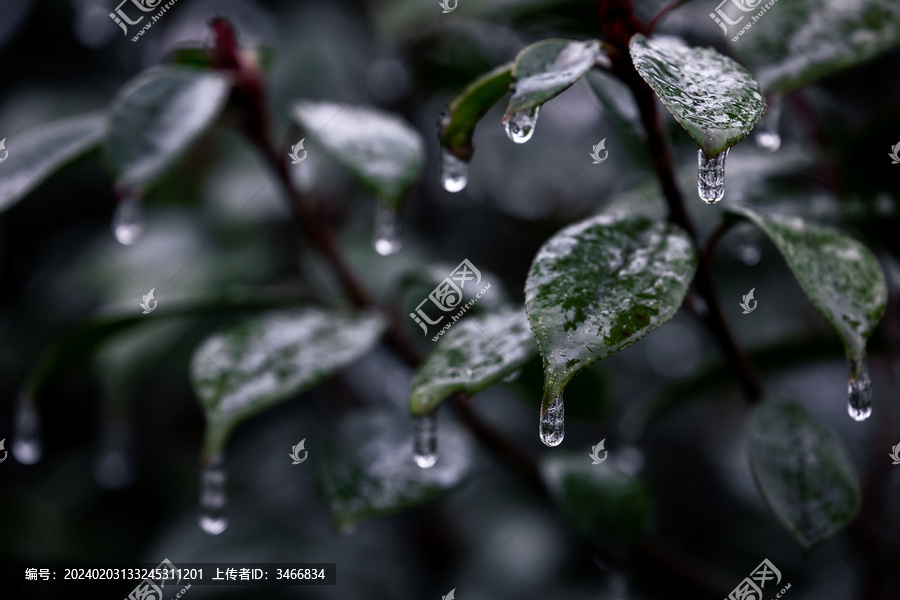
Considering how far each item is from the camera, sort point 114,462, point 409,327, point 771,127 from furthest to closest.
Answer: point 114,462 → point 409,327 → point 771,127

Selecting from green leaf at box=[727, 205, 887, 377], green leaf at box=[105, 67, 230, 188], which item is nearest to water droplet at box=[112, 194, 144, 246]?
green leaf at box=[105, 67, 230, 188]

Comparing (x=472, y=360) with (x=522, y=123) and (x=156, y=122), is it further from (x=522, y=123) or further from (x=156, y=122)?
(x=156, y=122)

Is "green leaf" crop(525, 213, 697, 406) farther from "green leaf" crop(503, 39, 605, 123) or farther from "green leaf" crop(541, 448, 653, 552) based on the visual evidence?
"green leaf" crop(541, 448, 653, 552)

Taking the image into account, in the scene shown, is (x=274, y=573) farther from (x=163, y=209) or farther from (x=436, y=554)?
(x=163, y=209)

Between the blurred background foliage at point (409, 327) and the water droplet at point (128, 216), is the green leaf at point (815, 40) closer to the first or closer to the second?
the blurred background foliage at point (409, 327)

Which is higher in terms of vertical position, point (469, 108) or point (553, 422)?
point (469, 108)

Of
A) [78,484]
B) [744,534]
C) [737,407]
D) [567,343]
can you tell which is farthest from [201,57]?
[737,407]

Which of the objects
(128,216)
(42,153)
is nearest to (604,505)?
(128,216)
